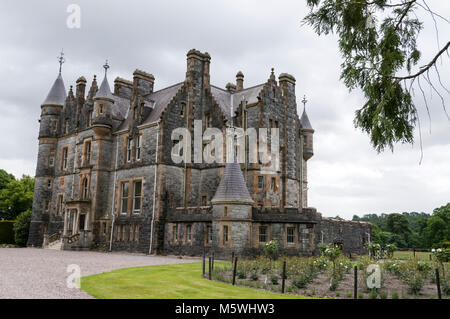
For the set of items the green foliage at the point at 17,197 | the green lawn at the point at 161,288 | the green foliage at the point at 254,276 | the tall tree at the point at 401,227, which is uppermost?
the green foliage at the point at 17,197

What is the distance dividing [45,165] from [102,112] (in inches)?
480

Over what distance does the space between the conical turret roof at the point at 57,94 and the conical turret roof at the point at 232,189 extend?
26.1 metres

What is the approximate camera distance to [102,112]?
117 ft

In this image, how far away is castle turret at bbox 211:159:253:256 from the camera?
25578 millimetres

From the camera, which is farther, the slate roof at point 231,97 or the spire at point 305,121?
the spire at point 305,121

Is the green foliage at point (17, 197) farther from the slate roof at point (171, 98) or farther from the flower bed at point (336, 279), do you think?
the flower bed at point (336, 279)

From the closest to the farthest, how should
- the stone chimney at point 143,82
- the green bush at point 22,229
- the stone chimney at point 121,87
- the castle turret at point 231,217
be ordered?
the castle turret at point 231,217 < the stone chimney at point 143,82 < the stone chimney at point 121,87 < the green bush at point 22,229

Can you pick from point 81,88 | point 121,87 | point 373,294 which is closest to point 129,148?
point 121,87

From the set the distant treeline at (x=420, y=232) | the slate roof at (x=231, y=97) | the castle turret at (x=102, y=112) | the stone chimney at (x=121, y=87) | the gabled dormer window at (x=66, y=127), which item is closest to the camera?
the slate roof at (x=231, y=97)

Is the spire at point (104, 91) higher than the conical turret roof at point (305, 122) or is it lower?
higher

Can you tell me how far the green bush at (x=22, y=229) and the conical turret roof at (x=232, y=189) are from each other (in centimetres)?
2646

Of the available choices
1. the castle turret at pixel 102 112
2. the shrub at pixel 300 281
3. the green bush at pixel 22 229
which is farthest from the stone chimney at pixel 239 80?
the shrub at pixel 300 281

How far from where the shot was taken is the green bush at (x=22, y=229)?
42.8 metres

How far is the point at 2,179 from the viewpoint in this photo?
6344 centimetres
